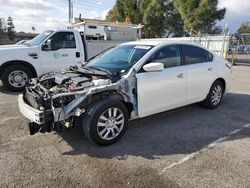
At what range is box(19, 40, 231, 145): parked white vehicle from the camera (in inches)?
145

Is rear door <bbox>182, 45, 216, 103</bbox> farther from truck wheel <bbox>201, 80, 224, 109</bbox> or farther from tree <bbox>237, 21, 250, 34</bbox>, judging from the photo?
tree <bbox>237, 21, 250, 34</bbox>

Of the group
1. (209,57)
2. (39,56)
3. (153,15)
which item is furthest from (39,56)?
(153,15)

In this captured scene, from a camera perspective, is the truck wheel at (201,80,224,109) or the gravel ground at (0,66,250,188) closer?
the gravel ground at (0,66,250,188)

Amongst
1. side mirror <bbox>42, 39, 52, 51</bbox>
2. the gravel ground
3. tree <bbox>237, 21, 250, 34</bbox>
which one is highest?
tree <bbox>237, 21, 250, 34</bbox>

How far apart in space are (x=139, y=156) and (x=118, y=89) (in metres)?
1.12

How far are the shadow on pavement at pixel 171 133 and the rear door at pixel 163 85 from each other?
390 mm

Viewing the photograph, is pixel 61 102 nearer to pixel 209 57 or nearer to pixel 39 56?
pixel 209 57

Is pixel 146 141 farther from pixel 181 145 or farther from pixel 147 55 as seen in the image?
pixel 147 55

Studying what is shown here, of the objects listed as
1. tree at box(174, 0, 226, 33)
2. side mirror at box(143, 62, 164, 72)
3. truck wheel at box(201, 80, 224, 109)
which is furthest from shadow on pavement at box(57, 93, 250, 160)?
tree at box(174, 0, 226, 33)

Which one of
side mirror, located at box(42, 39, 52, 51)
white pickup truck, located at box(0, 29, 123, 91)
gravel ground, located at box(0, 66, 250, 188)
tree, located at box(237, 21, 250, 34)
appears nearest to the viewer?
gravel ground, located at box(0, 66, 250, 188)

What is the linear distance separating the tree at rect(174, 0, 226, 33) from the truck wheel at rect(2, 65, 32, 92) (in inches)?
643

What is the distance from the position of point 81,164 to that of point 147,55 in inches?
86.7

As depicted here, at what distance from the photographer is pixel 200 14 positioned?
21.0 meters

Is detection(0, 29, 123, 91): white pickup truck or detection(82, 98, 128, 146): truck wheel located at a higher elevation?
detection(0, 29, 123, 91): white pickup truck
